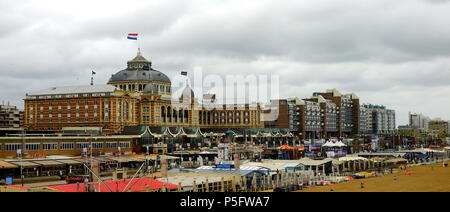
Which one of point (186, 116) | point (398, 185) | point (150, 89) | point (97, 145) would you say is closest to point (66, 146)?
point (97, 145)

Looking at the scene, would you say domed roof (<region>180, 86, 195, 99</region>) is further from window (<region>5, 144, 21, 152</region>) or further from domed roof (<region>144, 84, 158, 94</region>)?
window (<region>5, 144, 21, 152</region>)

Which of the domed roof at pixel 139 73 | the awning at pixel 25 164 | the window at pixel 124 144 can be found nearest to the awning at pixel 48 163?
the awning at pixel 25 164

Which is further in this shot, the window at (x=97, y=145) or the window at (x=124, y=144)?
the window at (x=124, y=144)

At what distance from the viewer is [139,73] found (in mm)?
167000

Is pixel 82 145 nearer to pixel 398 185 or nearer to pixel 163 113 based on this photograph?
pixel 163 113

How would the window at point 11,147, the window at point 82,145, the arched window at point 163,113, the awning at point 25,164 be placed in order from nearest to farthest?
1. the awning at point 25,164
2. the window at point 11,147
3. the window at point 82,145
4. the arched window at point 163,113

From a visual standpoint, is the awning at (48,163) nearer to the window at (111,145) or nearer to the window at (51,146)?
the window at (51,146)

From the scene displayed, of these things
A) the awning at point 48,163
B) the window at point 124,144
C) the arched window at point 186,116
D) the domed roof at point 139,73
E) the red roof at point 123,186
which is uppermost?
the domed roof at point 139,73

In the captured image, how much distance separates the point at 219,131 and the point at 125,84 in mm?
46672

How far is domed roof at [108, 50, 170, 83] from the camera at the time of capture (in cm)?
16575

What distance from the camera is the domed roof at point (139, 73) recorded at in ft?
544

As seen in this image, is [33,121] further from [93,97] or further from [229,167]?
[229,167]

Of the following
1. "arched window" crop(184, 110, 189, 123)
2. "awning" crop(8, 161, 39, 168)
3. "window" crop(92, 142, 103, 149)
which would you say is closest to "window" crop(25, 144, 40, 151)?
"window" crop(92, 142, 103, 149)
